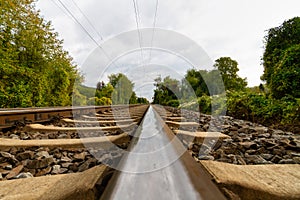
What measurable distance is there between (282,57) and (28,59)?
36.0 feet

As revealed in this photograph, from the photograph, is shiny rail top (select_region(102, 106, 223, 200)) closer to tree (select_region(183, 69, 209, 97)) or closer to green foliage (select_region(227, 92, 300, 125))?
green foliage (select_region(227, 92, 300, 125))

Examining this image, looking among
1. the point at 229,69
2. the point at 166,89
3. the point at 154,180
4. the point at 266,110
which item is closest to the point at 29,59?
the point at 266,110

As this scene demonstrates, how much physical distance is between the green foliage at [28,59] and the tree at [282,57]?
30.9ft

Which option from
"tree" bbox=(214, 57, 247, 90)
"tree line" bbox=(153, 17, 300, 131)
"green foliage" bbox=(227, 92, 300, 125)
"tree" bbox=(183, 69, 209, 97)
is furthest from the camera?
"tree" bbox=(214, 57, 247, 90)

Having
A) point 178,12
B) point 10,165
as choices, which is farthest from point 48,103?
point 10,165

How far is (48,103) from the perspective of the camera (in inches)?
425

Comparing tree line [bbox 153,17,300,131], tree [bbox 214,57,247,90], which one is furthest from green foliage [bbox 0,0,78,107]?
tree [bbox 214,57,247,90]

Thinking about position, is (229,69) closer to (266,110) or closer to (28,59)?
(266,110)

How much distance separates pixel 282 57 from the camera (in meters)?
5.06

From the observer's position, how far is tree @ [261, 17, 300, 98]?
4387mm

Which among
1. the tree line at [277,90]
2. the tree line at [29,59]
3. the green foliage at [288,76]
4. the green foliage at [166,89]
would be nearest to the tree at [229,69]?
the green foliage at [166,89]

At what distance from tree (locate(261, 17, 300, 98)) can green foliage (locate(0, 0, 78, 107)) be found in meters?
9.42

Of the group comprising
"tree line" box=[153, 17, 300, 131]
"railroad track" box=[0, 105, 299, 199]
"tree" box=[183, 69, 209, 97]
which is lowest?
"railroad track" box=[0, 105, 299, 199]

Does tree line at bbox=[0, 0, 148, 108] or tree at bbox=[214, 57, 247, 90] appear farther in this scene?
tree at bbox=[214, 57, 247, 90]
